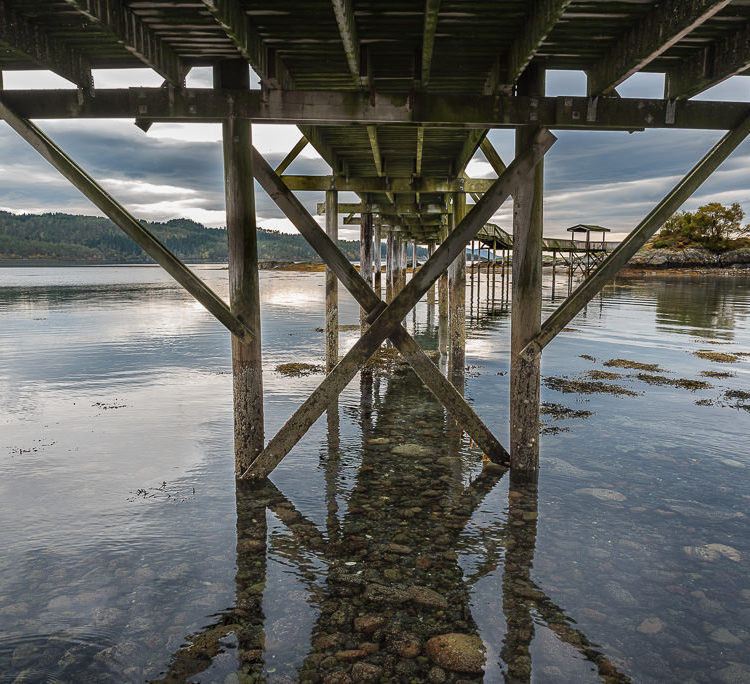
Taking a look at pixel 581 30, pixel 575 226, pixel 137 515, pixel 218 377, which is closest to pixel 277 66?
pixel 581 30

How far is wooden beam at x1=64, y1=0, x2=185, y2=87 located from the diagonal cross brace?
1.24m

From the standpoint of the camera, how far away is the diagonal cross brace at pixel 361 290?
6027mm

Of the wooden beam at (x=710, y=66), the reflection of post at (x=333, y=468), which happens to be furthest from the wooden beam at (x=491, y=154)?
the reflection of post at (x=333, y=468)

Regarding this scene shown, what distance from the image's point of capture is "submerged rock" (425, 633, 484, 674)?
353cm

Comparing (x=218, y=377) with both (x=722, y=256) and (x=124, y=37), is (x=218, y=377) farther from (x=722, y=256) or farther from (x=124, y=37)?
(x=722, y=256)

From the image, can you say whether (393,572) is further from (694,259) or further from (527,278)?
(694,259)

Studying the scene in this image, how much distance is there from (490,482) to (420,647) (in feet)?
11.0

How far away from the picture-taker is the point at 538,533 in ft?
18.1

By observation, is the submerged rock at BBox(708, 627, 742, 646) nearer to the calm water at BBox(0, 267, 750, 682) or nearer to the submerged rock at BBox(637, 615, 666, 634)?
the calm water at BBox(0, 267, 750, 682)

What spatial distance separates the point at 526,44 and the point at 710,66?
195 centimetres

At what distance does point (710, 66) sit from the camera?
4957 mm

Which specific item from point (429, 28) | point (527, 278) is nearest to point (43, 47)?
point (429, 28)

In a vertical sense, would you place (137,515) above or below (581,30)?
below

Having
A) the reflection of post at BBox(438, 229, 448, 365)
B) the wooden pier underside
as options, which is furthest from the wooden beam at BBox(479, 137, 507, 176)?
the reflection of post at BBox(438, 229, 448, 365)
